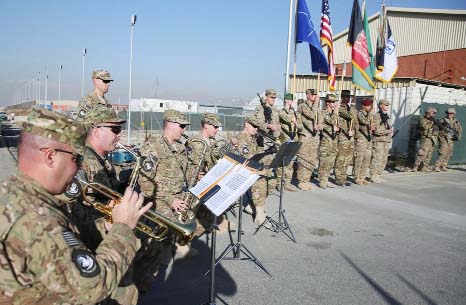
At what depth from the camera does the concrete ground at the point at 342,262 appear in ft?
13.6

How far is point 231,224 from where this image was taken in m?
6.67

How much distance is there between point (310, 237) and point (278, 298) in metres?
2.29

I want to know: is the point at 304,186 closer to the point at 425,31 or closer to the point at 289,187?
the point at 289,187

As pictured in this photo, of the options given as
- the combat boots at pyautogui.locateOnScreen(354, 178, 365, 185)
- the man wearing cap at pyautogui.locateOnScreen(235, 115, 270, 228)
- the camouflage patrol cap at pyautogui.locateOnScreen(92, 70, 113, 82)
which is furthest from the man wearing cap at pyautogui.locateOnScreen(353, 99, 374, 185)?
the camouflage patrol cap at pyautogui.locateOnScreen(92, 70, 113, 82)

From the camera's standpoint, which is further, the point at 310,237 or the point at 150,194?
the point at 310,237

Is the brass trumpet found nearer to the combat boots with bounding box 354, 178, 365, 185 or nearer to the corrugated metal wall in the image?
the combat boots with bounding box 354, 178, 365, 185

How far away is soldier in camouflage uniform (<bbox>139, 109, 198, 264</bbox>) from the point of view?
176 inches

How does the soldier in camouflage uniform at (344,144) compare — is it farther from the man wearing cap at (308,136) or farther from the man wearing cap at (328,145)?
the man wearing cap at (308,136)

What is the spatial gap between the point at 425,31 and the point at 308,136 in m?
17.6

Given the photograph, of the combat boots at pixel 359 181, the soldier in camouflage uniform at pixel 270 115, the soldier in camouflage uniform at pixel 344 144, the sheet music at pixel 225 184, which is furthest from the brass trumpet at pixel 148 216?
the combat boots at pixel 359 181

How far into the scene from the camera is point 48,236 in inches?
64.3

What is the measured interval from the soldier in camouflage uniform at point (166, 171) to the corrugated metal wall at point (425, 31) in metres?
21.5

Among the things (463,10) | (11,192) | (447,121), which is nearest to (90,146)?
(11,192)

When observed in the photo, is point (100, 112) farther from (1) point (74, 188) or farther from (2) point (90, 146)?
(1) point (74, 188)
